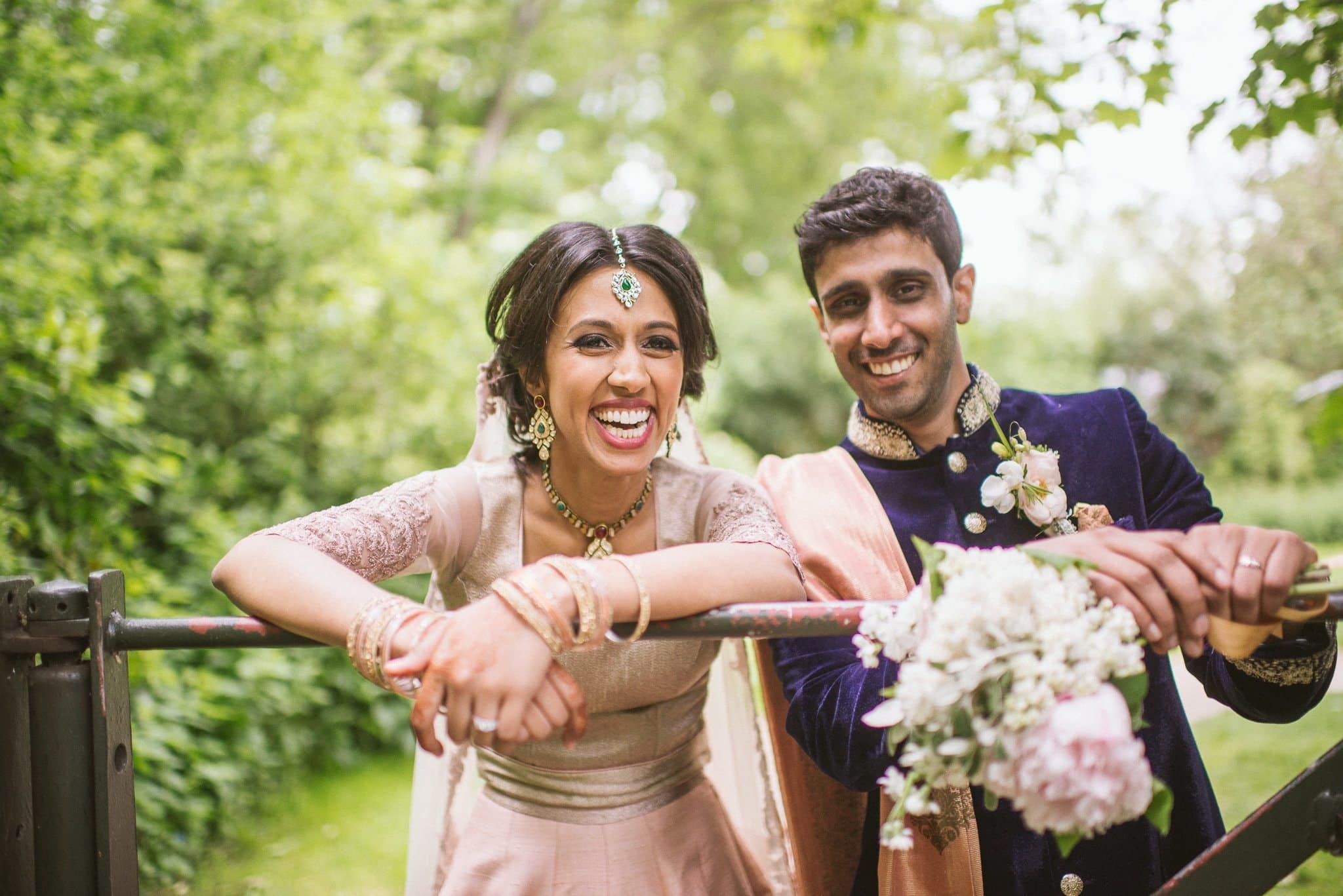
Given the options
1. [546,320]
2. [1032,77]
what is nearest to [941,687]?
[546,320]

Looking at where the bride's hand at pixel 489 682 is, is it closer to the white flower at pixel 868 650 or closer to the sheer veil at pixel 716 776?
the white flower at pixel 868 650

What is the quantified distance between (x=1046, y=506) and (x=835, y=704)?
0.67 metres

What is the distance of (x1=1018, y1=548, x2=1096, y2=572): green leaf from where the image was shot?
1.22m

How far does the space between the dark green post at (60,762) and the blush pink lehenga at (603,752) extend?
0.48 metres

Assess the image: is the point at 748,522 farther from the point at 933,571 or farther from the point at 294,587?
the point at 294,587

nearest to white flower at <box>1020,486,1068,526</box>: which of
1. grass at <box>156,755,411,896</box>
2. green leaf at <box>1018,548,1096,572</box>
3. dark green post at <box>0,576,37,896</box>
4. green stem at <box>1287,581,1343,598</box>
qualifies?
green stem at <box>1287,581,1343,598</box>

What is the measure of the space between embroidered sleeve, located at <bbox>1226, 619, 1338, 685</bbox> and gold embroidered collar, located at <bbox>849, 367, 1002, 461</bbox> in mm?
775

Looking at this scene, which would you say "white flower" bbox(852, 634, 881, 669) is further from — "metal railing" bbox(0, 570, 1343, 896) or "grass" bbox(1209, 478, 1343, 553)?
"grass" bbox(1209, 478, 1343, 553)

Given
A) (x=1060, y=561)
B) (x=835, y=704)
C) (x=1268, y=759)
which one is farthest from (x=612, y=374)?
(x=1268, y=759)

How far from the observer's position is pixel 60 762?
1530mm

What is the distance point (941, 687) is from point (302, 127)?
542 cm

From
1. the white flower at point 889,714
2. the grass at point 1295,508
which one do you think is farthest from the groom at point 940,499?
the grass at point 1295,508

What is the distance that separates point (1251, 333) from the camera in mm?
12820

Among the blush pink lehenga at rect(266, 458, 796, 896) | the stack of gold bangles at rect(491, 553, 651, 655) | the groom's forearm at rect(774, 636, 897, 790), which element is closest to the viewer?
the stack of gold bangles at rect(491, 553, 651, 655)
